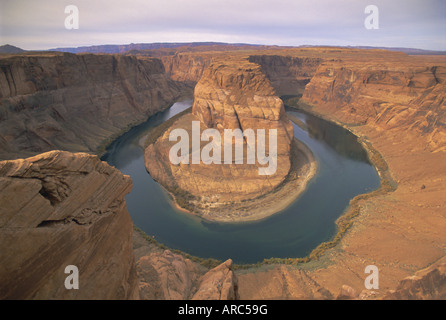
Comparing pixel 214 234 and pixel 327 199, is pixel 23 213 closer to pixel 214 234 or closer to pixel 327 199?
pixel 214 234

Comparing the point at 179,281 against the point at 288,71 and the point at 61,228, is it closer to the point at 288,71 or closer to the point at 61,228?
the point at 61,228

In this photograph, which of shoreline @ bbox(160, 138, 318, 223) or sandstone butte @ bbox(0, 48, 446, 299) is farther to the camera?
shoreline @ bbox(160, 138, 318, 223)

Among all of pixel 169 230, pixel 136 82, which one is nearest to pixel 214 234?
pixel 169 230
